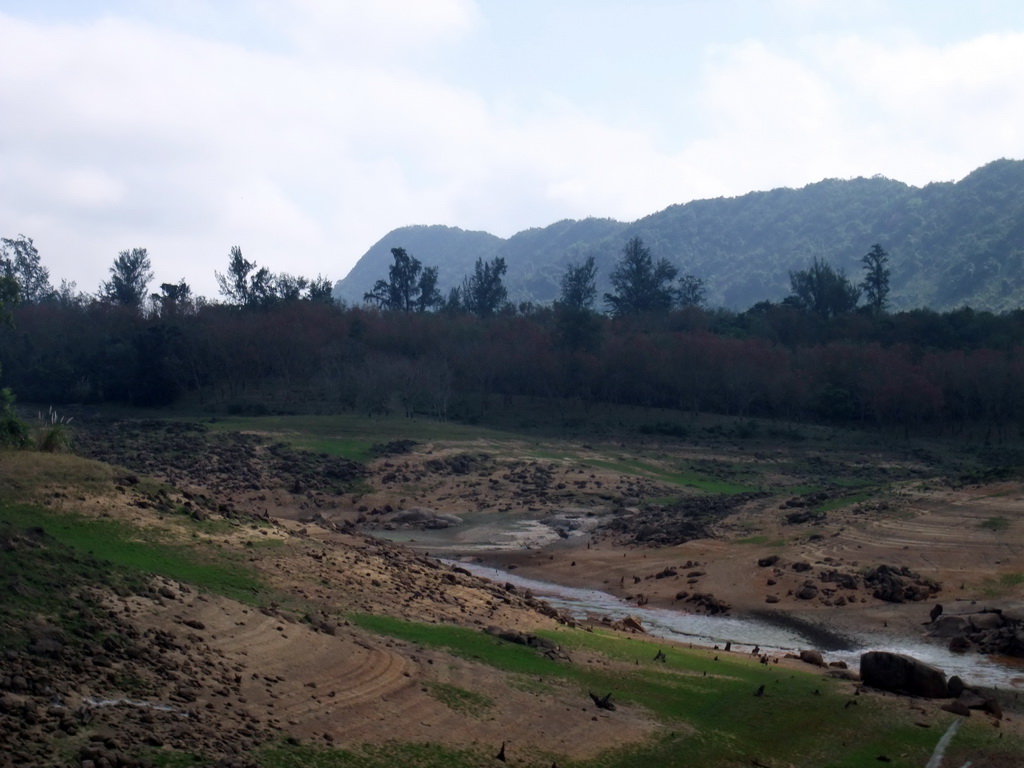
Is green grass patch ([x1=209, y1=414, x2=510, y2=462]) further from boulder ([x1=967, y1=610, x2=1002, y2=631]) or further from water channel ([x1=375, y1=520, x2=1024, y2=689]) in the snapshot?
boulder ([x1=967, y1=610, x2=1002, y2=631])

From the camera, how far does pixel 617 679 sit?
15672 millimetres

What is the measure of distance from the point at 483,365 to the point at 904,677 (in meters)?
62.3

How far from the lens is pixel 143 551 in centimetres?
1695

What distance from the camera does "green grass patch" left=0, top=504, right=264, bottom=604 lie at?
1587cm

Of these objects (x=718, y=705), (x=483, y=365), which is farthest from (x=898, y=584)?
(x=483, y=365)

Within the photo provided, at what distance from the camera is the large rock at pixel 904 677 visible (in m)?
16.1

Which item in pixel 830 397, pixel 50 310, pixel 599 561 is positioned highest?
pixel 50 310

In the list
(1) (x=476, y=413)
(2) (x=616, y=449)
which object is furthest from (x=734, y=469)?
(1) (x=476, y=413)

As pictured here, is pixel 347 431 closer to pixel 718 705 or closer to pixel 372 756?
pixel 718 705

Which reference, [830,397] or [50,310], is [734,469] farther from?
[50,310]

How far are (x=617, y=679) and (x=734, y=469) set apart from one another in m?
42.6

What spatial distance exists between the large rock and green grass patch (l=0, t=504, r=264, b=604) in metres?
10.1

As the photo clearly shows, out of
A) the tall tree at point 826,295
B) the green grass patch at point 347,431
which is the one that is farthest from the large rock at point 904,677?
the tall tree at point 826,295

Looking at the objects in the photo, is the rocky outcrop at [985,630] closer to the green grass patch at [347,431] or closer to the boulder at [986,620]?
the boulder at [986,620]
